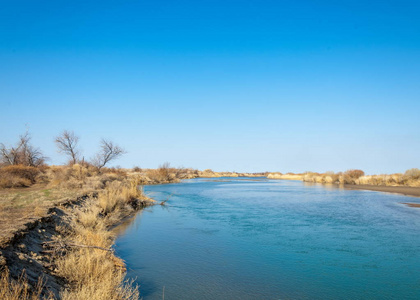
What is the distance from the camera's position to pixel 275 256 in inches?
338

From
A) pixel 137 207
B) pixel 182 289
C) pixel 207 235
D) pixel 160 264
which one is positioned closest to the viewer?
pixel 182 289

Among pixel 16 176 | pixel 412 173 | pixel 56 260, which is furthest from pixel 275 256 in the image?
pixel 412 173

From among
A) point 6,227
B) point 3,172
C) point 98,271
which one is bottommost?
point 98,271

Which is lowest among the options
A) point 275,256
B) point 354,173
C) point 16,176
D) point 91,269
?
point 275,256

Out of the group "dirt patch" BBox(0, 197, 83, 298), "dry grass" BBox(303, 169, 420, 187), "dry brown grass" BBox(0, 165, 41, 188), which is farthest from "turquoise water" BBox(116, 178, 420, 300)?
"dry grass" BBox(303, 169, 420, 187)

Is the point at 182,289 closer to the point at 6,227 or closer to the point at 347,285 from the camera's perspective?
the point at 347,285

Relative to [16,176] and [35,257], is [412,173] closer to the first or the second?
[35,257]

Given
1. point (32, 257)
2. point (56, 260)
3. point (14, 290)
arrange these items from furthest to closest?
point (56, 260) → point (32, 257) → point (14, 290)

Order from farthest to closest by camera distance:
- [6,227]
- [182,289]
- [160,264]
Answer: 1. [160,264]
2. [6,227]
3. [182,289]

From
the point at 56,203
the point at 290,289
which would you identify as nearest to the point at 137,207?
the point at 56,203

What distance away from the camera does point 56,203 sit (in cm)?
1148

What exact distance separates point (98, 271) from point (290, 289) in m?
4.10

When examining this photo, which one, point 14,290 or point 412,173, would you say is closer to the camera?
point 14,290

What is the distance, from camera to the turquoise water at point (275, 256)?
20.6 feet
